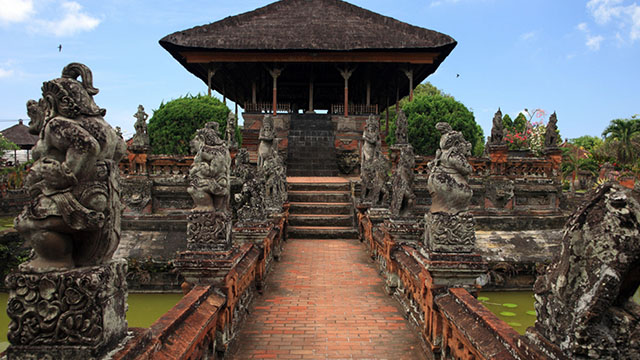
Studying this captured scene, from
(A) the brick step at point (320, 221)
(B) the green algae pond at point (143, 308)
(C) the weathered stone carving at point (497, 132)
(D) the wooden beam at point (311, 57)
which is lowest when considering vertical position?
(B) the green algae pond at point (143, 308)

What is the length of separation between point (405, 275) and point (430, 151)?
15052 mm

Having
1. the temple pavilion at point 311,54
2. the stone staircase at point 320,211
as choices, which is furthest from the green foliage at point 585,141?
the stone staircase at point 320,211

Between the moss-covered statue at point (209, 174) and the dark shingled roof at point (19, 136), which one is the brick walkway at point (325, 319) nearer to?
the moss-covered statue at point (209, 174)

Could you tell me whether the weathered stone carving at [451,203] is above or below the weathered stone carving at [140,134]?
below

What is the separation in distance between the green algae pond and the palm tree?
24.0 m

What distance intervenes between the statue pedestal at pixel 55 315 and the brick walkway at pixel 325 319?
240cm

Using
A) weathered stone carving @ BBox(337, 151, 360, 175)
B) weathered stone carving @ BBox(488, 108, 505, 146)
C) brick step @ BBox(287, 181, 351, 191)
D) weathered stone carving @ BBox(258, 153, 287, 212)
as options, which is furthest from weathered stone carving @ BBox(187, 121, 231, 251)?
weathered stone carving @ BBox(337, 151, 360, 175)

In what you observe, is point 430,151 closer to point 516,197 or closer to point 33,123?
point 516,197

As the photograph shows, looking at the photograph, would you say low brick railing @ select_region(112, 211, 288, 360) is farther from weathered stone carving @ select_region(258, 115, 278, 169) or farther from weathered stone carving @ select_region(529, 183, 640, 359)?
weathered stone carving @ select_region(258, 115, 278, 169)

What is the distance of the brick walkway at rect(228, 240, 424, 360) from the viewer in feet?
14.2

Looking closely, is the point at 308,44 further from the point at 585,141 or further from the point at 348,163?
the point at 585,141

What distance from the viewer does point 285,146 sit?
60.7 ft

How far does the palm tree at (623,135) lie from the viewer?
21.8 m

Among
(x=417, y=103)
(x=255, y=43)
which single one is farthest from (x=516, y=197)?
(x=255, y=43)
